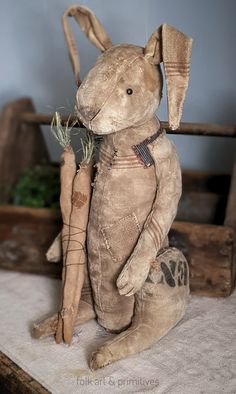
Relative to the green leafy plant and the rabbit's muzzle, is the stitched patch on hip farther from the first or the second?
the green leafy plant

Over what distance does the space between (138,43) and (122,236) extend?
44 cm

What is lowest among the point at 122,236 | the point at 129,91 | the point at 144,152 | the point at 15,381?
the point at 15,381

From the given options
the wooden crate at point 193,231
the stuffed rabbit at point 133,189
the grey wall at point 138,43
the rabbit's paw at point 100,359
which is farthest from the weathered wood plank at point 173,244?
the rabbit's paw at point 100,359

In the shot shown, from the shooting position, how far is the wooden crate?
115 centimetres

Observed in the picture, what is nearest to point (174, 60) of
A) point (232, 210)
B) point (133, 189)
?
point (133, 189)

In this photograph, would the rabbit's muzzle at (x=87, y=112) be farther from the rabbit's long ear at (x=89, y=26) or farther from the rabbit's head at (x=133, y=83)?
the rabbit's long ear at (x=89, y=26)

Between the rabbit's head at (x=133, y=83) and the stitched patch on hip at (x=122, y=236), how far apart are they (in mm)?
184

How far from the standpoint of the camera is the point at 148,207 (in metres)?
0.97

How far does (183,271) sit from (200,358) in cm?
17

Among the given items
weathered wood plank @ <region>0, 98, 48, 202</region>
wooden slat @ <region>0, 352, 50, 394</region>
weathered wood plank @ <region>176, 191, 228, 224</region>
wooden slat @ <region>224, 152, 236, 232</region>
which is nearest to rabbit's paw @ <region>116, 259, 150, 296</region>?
wooden slat @ <region>0, 352, 50, 394</region>

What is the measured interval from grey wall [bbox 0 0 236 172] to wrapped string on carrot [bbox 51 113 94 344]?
0.19m

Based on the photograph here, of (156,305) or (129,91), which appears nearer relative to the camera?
(129,91)

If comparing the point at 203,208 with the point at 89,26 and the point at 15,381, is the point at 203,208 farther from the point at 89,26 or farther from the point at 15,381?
the point at 15,381

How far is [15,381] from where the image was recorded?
906 mm
